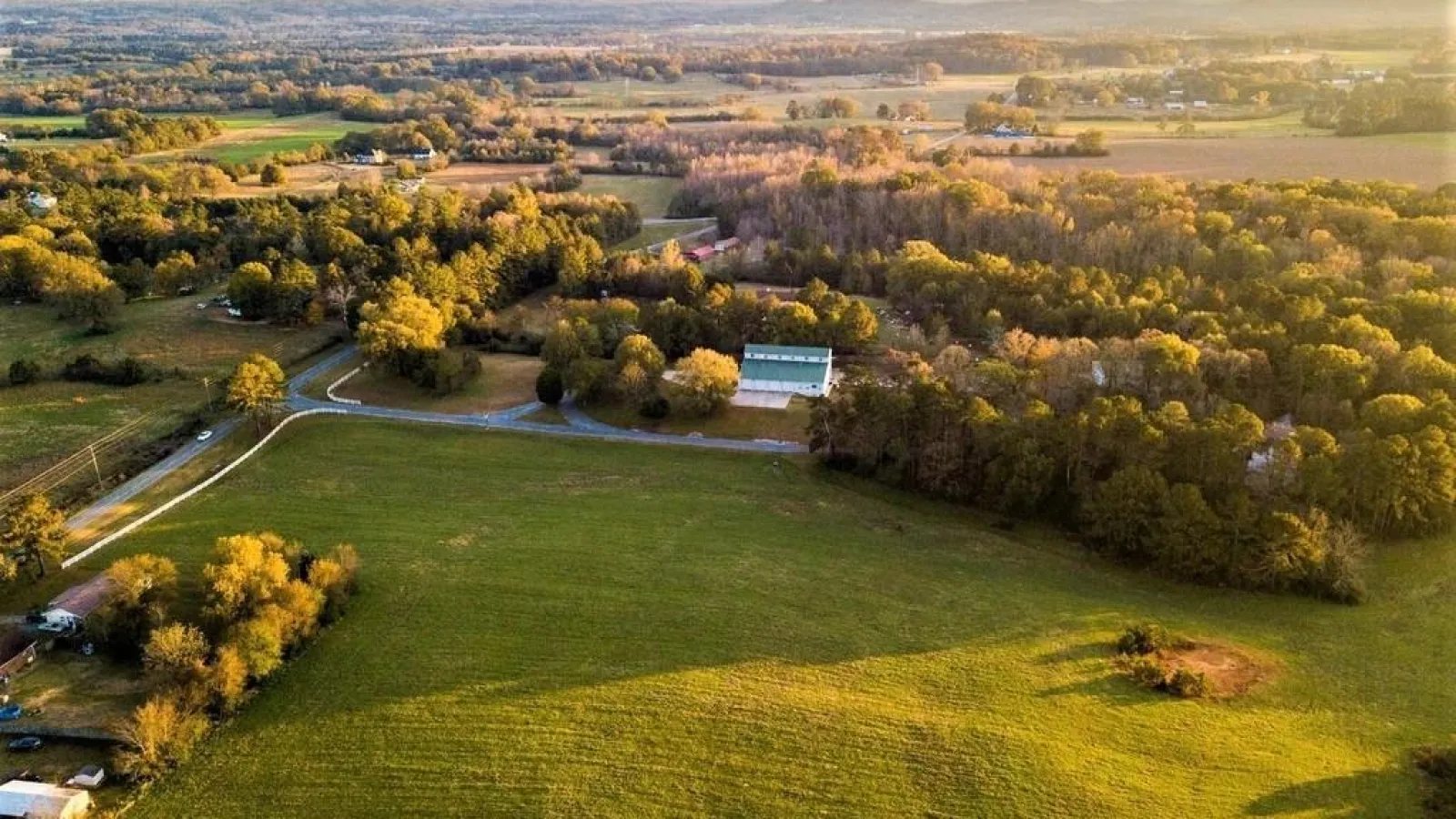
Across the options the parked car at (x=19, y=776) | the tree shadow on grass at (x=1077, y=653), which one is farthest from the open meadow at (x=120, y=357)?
the tree shadow on grass at (x=1077, y=653)

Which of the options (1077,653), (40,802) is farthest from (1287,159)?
(40,802)

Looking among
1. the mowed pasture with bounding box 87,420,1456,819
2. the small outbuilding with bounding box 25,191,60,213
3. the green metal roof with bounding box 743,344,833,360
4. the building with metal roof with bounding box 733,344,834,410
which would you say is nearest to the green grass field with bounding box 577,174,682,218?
the green metal roof with bounding box 743,344,833,360

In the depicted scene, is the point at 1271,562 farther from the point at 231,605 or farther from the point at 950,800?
the point at 231,605

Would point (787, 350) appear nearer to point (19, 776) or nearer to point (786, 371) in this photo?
point (786, 371)

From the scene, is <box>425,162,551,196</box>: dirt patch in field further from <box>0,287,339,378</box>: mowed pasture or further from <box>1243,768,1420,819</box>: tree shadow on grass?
<box>1243,768,1420,819</box>: tree shadow on grass

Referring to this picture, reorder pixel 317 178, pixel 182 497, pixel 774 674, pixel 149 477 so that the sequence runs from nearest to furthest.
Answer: pixel 774 674 < pixel 182 497 < pixel 149 477 < pixel 317 178

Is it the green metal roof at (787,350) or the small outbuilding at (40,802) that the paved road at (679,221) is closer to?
the green metal roof at (787,350)
